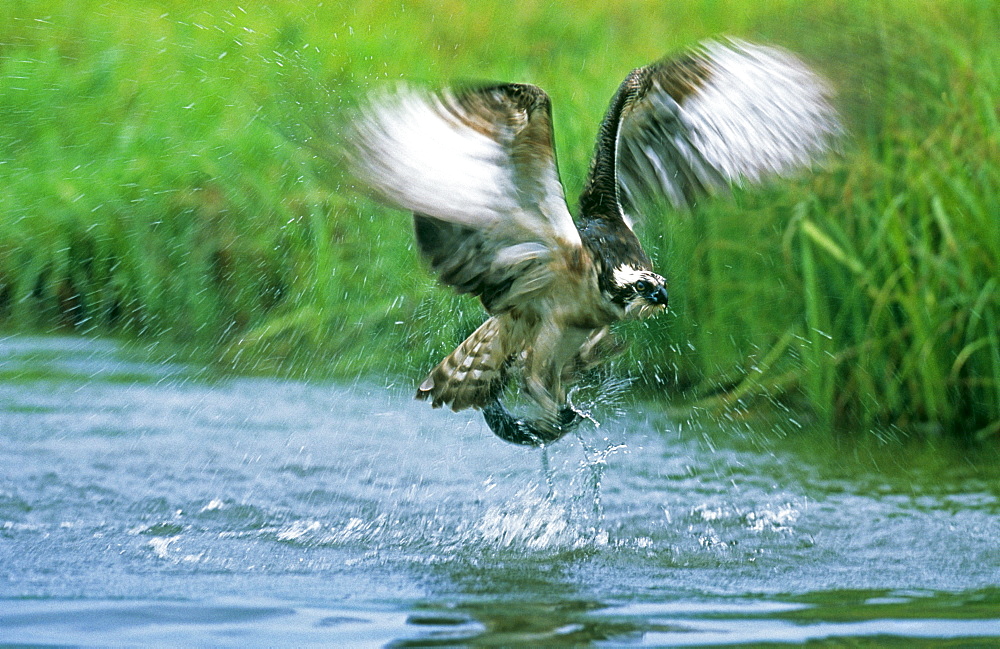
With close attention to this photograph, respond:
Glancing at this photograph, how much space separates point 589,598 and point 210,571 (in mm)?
846

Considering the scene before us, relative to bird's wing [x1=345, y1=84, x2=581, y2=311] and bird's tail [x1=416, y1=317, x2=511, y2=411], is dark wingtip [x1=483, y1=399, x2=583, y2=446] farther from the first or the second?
bird's wing [x1=345, y1=84, x2=581, y2=311]

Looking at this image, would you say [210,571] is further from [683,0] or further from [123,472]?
[683,0]

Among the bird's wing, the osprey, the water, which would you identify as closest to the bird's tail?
the osprey

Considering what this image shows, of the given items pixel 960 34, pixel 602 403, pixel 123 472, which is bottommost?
pixel 123 472

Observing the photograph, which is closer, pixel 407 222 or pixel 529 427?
pixel 529 427

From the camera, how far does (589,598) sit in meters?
2.71

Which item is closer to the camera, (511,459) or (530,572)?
(530,572)

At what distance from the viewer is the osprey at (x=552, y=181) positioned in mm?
2615

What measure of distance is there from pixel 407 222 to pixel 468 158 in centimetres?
250

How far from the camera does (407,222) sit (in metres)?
5.11

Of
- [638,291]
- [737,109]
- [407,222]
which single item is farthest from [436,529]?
[407,222]

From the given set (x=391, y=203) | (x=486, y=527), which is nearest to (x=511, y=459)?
(x=486, y=527)

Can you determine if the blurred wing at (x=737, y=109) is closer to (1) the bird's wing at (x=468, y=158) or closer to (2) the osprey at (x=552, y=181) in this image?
(2) the osprey at (x=552, y=181)

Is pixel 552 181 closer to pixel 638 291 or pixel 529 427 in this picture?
pixel 638 291
